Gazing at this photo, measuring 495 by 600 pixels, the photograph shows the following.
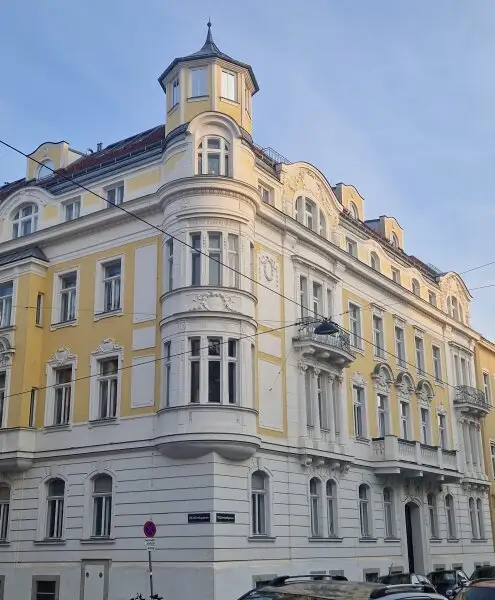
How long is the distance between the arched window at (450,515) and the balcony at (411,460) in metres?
1.88

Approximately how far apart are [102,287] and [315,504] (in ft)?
37.4

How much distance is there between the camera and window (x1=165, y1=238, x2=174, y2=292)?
26.7 meters

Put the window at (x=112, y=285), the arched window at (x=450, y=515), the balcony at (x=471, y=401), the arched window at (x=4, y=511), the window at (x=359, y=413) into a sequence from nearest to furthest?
the arched window at (x=4, y=511) < the window at (x=112, y=285) < the window at (x=359, y=413) < the arched window at (x=450, y=515) < the balcony at (x=471, y=401)

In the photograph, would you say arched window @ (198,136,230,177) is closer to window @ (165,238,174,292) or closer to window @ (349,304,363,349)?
window @ (165,238,174,292)

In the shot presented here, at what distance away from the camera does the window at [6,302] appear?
30.7 metres

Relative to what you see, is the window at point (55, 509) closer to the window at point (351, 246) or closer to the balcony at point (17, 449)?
the balcony at point (17, 449)

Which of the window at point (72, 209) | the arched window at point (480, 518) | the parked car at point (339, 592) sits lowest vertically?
the parked car at point (339, 592)

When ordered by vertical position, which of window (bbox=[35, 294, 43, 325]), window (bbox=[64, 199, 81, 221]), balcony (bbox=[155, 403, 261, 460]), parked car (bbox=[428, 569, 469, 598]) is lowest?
parked car (bbox=[428, 569, 469, 598])

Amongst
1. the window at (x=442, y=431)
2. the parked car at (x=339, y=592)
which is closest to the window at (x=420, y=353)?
the window at (x=442, y=431)

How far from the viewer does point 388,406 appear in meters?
35.6

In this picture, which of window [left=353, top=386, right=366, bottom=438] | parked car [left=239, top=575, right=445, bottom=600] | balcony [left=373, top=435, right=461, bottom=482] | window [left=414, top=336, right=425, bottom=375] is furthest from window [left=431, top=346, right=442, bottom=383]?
parked car [left=239, top=575, right=445, bottom=600]

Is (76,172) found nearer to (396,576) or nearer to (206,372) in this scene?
(206,372)

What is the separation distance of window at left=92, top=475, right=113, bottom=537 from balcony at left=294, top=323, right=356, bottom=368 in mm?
8506

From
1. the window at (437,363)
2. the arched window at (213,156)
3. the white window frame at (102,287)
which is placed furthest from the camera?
the window at (437,363)
